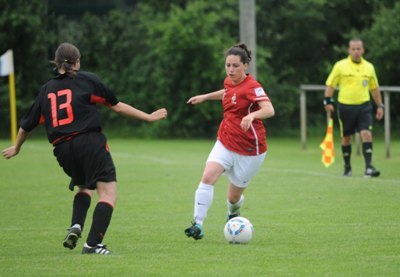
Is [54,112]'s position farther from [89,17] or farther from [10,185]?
[89,17]

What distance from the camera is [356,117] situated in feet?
53.2

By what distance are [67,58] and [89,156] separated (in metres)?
0.85

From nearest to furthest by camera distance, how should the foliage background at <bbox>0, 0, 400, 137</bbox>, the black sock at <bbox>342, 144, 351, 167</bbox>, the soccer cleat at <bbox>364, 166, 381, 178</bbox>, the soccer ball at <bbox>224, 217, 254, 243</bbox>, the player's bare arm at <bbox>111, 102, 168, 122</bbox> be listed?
the player's bare arm at <bbox>111, 102, 168, 122</bbox> < the soccer ball at <bbox>224, 217, 254, 243</bbox> < the soccer cleat at <bbox>364, 166, 381, 178</bbox> < the black sock at <bbox>342, 144, 351, 167</bbox> < the foliage background at <bbox>0, 0, 400, 137</bbox>

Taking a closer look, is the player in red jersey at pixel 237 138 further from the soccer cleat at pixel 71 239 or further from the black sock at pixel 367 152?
the black sock at pixel 367 152

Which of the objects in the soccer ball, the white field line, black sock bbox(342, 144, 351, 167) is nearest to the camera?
the soccer ball

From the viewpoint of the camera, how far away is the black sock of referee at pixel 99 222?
845cm

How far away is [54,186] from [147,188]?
5.01 ft

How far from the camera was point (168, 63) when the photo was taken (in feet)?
94.0

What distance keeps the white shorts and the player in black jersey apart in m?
1.27

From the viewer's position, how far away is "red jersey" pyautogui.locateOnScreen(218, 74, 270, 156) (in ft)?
31.7

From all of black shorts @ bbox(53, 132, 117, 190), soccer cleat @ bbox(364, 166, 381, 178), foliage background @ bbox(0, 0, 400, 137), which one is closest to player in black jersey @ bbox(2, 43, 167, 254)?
black shorts @ bbox(53, 132, 117, 190)

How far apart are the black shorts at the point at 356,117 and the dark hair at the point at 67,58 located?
847cm

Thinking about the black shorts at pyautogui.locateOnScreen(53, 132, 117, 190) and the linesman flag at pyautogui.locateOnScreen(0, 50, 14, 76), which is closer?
the black shorts at pyautogui.locateOnScreen(53, 132, 117, 190)

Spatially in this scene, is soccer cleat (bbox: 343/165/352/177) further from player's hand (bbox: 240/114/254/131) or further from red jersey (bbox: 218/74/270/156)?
player's hand (bbox: 240/114/254/131)
